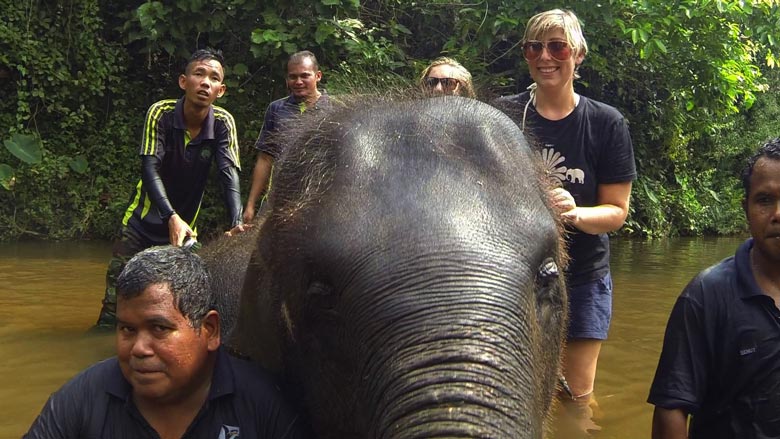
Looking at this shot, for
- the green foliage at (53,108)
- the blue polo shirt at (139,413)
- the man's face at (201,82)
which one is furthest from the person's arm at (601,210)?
the green foliage at (53,108)

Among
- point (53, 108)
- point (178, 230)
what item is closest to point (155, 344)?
point (178, 230)

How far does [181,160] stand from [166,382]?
3843mm

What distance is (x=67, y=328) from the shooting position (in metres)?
7.41

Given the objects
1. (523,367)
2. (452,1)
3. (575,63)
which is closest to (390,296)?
(523,367)

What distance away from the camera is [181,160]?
6.20 meters

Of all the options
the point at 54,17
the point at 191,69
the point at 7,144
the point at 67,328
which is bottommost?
the point at 67,328

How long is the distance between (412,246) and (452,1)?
12.1 m

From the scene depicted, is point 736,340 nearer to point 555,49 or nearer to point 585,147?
point 585,147

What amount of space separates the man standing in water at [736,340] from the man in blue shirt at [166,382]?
137 centimetres

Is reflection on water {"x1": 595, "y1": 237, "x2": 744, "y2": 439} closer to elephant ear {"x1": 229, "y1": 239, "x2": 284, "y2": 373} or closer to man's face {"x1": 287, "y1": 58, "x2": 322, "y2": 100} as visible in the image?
elephant ear {"x1": 229, "y1": 239, "x2": 284, "y2": 373}

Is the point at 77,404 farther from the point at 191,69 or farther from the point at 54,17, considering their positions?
the point at 54,17

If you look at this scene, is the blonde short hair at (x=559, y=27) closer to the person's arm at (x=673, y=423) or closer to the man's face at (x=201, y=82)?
the person's arm at (x=673, y=423)

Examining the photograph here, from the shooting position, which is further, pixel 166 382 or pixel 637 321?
pixel 637 321

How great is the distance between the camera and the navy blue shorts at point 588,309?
13.9 ft
